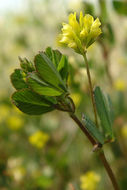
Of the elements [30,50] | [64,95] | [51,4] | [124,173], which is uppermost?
[51,4]

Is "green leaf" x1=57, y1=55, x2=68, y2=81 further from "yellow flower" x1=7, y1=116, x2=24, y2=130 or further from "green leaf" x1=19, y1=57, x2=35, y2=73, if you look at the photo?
"yellow flower" x1=7, y1=116, x2=24, y2=130

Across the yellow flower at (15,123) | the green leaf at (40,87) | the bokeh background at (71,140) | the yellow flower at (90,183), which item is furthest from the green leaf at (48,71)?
the yellow flower at (15,123)

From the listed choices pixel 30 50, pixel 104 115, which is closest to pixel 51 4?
pixel 30 50

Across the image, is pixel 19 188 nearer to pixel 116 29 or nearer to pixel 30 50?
pixel 30 50

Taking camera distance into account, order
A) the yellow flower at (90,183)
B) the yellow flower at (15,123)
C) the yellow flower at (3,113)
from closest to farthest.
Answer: the yellow flower at (90,183) → the yellow flower at (15,123) → the yellow flower at (3,113)

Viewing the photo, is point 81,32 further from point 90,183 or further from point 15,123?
point 15,123

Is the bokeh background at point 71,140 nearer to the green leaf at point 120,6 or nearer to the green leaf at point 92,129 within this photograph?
the green leaf at point 120,6

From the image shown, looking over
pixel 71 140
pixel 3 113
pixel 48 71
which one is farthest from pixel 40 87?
pixel 3 113
